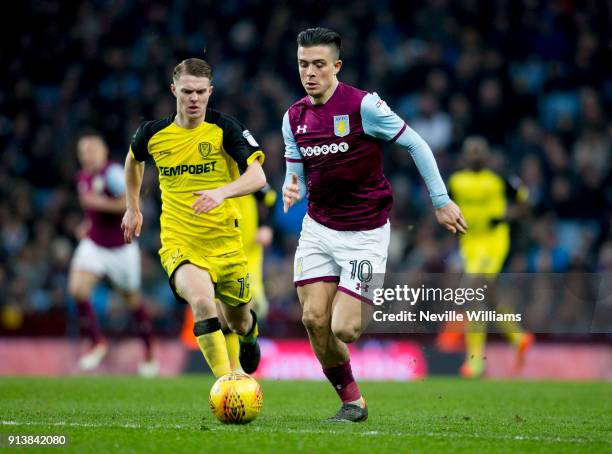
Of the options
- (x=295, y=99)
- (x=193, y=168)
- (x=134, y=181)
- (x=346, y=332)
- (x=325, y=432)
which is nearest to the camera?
(x=325, y=432)

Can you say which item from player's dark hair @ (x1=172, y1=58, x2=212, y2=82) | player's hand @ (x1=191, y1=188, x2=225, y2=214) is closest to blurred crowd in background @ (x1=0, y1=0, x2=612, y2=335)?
player's dark hair @ (x1=172, y1=58, x2=212, y2=82)

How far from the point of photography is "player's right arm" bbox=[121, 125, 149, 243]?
7.59 m

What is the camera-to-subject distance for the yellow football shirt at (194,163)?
295 inches

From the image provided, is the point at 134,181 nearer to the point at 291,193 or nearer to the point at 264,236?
the point at 291,193

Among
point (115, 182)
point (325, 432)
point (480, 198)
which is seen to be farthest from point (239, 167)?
point (480, 198)

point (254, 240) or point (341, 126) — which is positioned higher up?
point (341, 126)

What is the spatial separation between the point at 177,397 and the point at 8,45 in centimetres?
1216

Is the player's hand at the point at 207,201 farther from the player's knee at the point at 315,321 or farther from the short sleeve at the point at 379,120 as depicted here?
the short sleeve at the point at 379,120

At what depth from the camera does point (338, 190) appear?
706 cm

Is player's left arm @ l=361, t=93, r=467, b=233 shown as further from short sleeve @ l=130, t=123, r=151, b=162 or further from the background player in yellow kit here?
the background player in yellow kit

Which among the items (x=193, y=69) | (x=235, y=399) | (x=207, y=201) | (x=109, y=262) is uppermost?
(x=193, y=69)

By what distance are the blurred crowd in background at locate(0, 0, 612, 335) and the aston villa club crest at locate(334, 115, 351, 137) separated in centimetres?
729

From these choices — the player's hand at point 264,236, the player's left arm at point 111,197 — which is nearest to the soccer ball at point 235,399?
the player's hand at point 264,236

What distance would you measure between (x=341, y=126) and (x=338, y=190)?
432 mm
